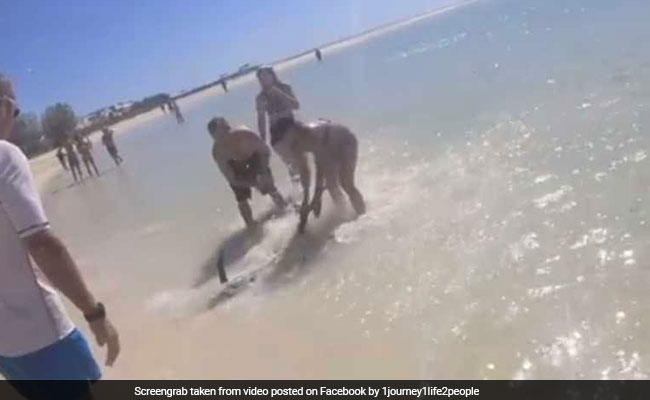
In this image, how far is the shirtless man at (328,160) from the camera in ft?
21.8

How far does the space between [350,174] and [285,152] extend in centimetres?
71

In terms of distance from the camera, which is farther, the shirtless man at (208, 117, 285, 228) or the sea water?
the shirtless man at (208, 117, 285, 228)

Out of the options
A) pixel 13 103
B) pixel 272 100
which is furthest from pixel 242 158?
pixel 13 103

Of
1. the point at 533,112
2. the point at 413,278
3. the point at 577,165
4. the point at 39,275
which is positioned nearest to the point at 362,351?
the point at 413,278

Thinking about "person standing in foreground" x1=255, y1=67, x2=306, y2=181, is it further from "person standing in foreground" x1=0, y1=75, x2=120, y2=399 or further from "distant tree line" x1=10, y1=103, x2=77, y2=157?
"distant tree line" x1=10, y1=103, x2=77, y2=157

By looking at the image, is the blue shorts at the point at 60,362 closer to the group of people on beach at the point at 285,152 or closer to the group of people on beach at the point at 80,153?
the group of people on beach at the point at 285,152

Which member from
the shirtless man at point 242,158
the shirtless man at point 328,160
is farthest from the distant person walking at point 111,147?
the shirtless man at point 328,160

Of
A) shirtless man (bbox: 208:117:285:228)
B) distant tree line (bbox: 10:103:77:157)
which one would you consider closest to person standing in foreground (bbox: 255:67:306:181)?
shirtless man (bbox: 208:117:285:228)

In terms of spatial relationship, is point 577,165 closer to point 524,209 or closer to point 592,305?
point 524,209

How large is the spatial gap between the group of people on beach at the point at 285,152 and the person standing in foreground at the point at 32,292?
4199 millimetres

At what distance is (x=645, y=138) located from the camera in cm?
694

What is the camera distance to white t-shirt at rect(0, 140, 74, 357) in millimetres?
2279
